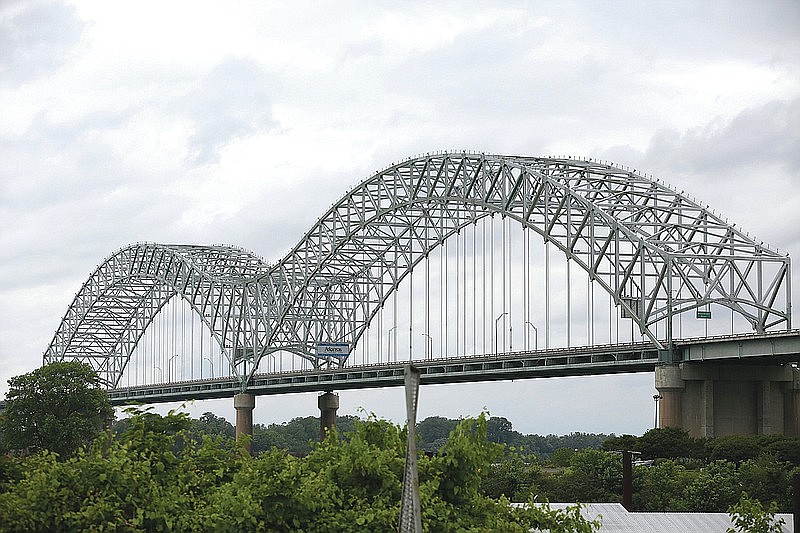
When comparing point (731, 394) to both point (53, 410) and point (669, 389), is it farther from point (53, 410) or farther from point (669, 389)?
point (53, 410)

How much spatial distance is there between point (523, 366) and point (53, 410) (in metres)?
36.3

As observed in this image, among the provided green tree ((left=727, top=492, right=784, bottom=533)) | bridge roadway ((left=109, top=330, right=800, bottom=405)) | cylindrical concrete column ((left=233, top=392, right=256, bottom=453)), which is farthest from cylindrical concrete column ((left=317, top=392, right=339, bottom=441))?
green tree ((left=727, top=492, right=784, bottom=533))

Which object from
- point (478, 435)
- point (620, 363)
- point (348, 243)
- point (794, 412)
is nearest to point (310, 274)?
point (348, 243)

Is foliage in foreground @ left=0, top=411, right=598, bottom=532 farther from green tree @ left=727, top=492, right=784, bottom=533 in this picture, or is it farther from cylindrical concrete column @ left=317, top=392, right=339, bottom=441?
cylindrical concrete column @ left=317, top=392, right=339, bottom=441

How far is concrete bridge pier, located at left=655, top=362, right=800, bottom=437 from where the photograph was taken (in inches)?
3142

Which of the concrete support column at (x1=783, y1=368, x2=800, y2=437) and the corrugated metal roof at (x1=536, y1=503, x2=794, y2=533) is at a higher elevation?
the concrete support column at (x1=783, y1=368, x2=800, y2=437)

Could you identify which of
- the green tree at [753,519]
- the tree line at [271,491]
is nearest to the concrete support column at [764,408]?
the green tree at [753,519]

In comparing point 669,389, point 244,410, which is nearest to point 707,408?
Answer: point 669,389

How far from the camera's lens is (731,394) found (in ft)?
265

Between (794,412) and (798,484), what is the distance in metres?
45.2

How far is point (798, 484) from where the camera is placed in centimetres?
3788

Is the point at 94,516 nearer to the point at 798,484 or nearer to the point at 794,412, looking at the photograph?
the point at 798,484

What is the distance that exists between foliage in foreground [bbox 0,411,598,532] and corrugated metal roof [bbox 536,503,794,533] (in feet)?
33.4

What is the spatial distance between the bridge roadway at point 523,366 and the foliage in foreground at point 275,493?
34512mm
